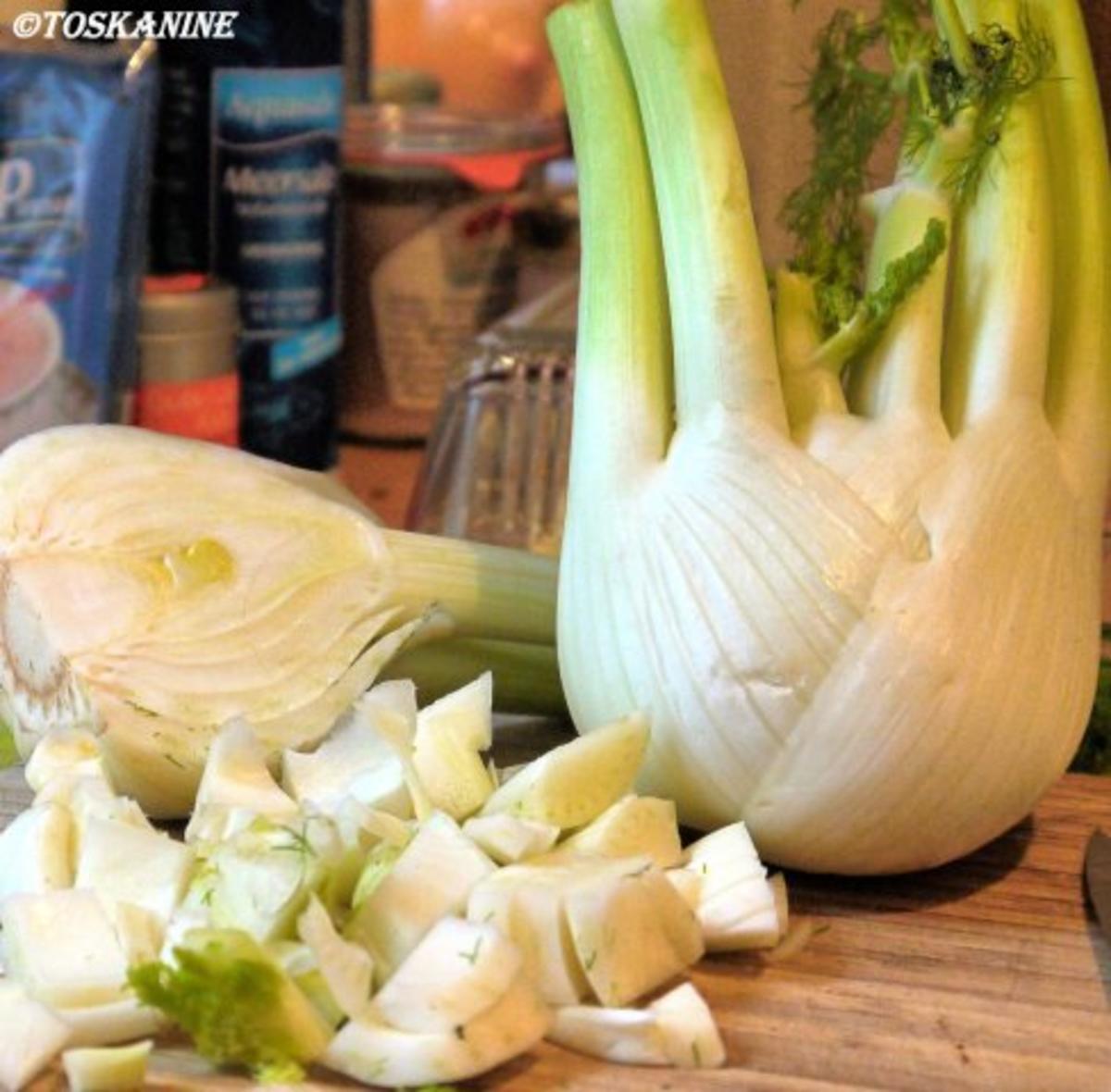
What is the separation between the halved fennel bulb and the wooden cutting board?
30cm

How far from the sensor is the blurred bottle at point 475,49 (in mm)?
2701

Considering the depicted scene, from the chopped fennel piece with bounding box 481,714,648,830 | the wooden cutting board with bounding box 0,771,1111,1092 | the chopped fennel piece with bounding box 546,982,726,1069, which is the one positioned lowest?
the wooden cutting board with bounding box 0,771,1111,1092

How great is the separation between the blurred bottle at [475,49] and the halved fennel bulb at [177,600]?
150cm

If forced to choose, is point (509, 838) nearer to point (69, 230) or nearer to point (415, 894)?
point (415, 894)

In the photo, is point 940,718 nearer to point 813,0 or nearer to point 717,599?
point 717,599

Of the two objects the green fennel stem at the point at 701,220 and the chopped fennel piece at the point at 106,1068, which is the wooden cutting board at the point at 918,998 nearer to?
the chopped fennel piece at the point at 106,1068

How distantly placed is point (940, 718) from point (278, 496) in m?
0.44

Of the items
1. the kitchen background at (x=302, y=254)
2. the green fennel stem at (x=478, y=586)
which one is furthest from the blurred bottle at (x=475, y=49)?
the green fennel stem at (x=478, y=586)

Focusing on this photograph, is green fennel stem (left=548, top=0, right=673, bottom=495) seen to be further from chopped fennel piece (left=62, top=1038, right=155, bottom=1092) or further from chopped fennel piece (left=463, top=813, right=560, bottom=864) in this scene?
chopped fennel piece (left=62, top=1038, right=155, bottom=1092)

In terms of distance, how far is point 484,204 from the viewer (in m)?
2.31

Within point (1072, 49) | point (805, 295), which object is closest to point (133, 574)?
point (805, 295)

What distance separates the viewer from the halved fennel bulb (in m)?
1.21

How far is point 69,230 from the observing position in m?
1.78

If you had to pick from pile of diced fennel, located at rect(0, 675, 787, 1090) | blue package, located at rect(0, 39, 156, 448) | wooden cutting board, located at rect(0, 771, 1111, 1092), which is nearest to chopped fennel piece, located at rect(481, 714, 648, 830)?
pile of diced fennel, located at rect(0, 675, 787, 1090)
